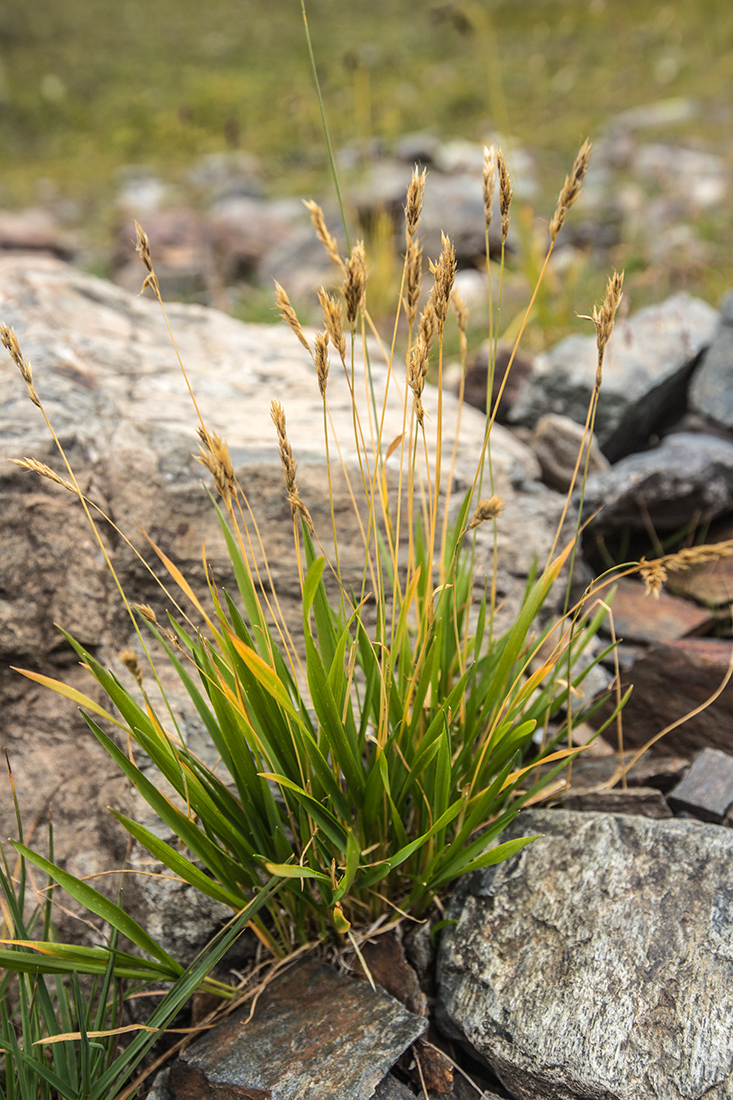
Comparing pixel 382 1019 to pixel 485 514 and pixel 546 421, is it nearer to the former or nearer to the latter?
pixel 485 514

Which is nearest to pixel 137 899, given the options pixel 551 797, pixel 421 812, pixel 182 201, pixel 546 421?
Result: pixel 421 812

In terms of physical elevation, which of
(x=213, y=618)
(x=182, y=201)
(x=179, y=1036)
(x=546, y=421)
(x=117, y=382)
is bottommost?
(x=179, y=1036)

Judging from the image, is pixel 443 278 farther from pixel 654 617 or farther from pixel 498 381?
pixel 498 381

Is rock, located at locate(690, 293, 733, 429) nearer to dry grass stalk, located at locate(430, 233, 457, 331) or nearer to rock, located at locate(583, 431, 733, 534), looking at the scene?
rock, located at locate(583, 431, 733, 534)

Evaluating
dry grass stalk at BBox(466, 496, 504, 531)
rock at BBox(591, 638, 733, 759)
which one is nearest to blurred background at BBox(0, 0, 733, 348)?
dry grass stalk at BBox(466, 496, 504, 531)

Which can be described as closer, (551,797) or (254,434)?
(551,797)

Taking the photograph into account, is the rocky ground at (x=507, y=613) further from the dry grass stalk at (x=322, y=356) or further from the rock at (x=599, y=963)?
the dry grass stalk at (x=322, y=356)
